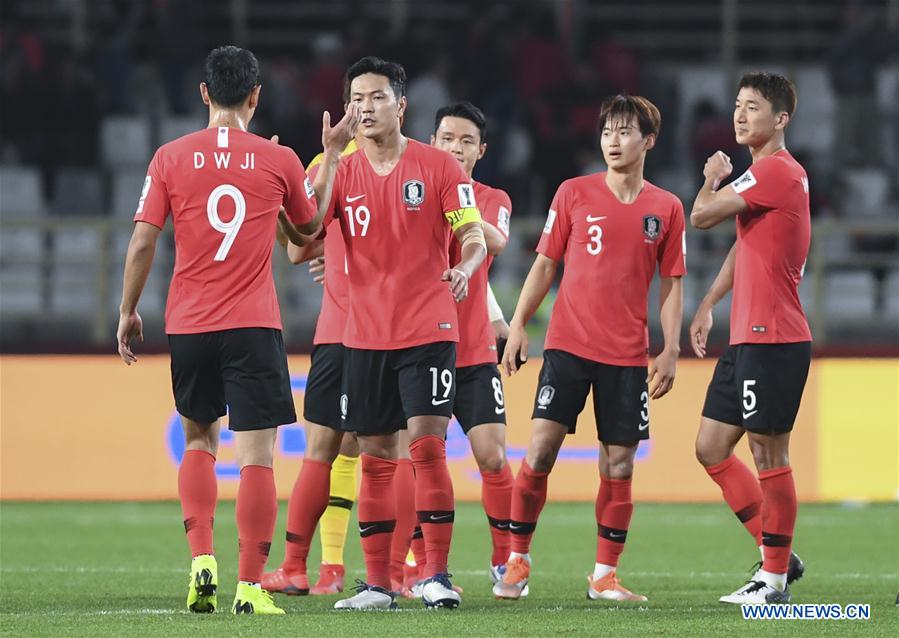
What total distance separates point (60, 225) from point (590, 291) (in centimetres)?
735

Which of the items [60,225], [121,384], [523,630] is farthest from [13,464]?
[523,630]

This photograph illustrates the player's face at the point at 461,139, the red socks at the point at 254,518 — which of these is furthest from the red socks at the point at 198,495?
the player's face at the point at 461,139

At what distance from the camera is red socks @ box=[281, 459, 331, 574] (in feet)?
24.7

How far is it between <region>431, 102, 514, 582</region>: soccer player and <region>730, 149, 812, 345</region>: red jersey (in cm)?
120

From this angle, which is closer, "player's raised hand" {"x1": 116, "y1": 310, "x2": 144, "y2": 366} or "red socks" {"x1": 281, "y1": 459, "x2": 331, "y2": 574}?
"player's raised hand" {"x1": 116, "y1": 310, "x2": 144, "y2": 366}

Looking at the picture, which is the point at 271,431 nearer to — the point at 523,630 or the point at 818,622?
the point at 523,630

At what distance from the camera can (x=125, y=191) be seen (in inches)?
625

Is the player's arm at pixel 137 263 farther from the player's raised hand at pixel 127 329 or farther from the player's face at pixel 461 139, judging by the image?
the player's face at pixel 461 139

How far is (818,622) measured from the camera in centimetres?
645

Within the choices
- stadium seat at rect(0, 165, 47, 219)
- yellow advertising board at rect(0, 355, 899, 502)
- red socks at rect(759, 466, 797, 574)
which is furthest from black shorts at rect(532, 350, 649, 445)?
stadium seat at rect(0, 165, 47, 219)

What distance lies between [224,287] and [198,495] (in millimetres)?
829

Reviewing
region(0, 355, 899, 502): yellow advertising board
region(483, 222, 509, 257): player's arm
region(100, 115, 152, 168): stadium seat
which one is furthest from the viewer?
region(100, 115, 152, 168): stadium seat

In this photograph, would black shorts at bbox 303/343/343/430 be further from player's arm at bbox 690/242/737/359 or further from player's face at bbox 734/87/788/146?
player's face at bbox 734/87/788/146

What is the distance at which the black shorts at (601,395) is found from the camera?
24.7ft
